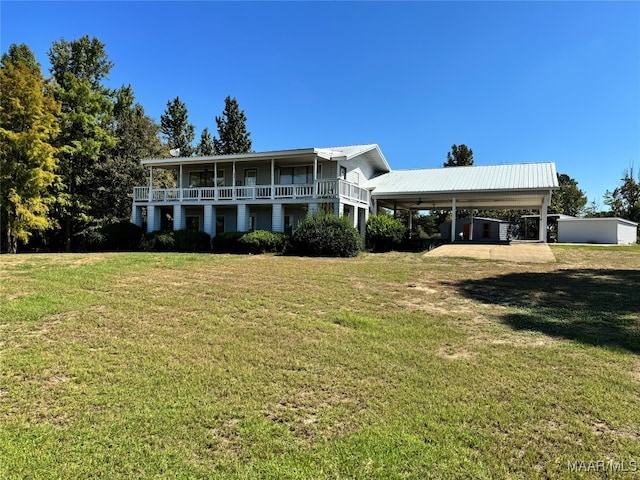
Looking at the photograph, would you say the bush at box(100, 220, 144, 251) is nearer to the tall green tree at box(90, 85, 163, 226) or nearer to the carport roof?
the tall green tree at box(90, 85, 163, 226)

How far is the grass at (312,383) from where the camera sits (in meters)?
2.97

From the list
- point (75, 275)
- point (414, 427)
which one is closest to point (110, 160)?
point (75, 275)

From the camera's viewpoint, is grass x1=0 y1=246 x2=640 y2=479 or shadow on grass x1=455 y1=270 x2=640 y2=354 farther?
shadow on grass x1=455 y1=270 x2=640 y2=354

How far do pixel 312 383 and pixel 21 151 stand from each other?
22.3 m

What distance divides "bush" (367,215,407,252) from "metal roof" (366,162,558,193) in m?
3.39

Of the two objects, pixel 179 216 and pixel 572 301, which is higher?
pixel 179 216

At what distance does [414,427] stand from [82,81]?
1219 inches

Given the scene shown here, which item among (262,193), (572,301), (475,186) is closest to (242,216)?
(262,193)

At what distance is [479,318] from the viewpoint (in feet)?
22.3

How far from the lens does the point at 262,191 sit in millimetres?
22469

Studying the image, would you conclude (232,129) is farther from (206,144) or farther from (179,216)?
(179,216)

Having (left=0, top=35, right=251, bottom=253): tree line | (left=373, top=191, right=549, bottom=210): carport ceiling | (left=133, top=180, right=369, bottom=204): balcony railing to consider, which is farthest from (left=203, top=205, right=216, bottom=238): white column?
(left=373, top=191, right=549, bottom=210): carport ceiling

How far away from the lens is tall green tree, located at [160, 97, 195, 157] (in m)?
45.3

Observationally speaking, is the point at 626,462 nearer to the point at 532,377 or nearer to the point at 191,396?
the point at 532,377
